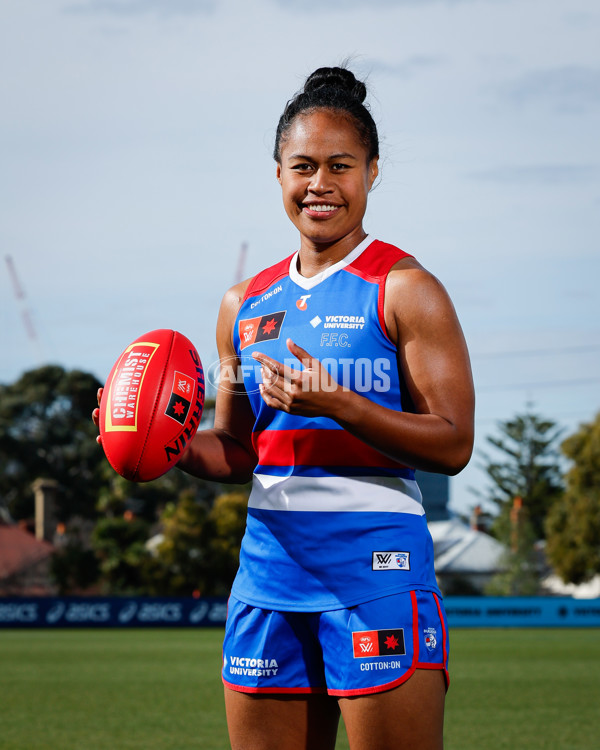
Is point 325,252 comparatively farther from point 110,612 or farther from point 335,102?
point 110,612

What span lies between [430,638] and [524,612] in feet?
122

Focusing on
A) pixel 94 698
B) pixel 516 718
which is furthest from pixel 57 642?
pixel 516 718

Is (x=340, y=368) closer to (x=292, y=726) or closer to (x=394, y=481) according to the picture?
(x=394, y=481)

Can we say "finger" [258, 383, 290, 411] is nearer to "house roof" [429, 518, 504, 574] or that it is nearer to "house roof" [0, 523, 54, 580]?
"house roof" [0, 523, 54, 580]

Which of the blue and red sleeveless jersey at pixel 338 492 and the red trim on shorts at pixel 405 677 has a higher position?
the blue and red sleeveless jersey at pixel 338 492

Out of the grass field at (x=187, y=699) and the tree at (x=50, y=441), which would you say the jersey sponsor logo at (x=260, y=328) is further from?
the tree at (x=50, y=441)

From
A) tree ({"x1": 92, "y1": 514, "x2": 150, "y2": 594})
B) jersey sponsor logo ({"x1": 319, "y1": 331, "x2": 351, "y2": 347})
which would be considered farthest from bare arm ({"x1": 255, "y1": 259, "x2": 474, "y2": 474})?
tree ({"x1": 92, "y1": 514, "x2": 150, "y2": 594})

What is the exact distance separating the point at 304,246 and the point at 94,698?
1106 centimetres

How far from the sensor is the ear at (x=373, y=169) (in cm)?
332

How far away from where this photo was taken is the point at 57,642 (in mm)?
28109

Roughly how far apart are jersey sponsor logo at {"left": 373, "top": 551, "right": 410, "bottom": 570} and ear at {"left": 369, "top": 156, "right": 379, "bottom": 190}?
1.13 m

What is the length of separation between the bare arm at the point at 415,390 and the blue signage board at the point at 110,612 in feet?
120

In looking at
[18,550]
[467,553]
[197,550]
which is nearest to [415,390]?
[197,550]

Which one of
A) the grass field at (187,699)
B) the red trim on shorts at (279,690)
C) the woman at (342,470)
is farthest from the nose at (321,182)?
the grass field at (187,699)
